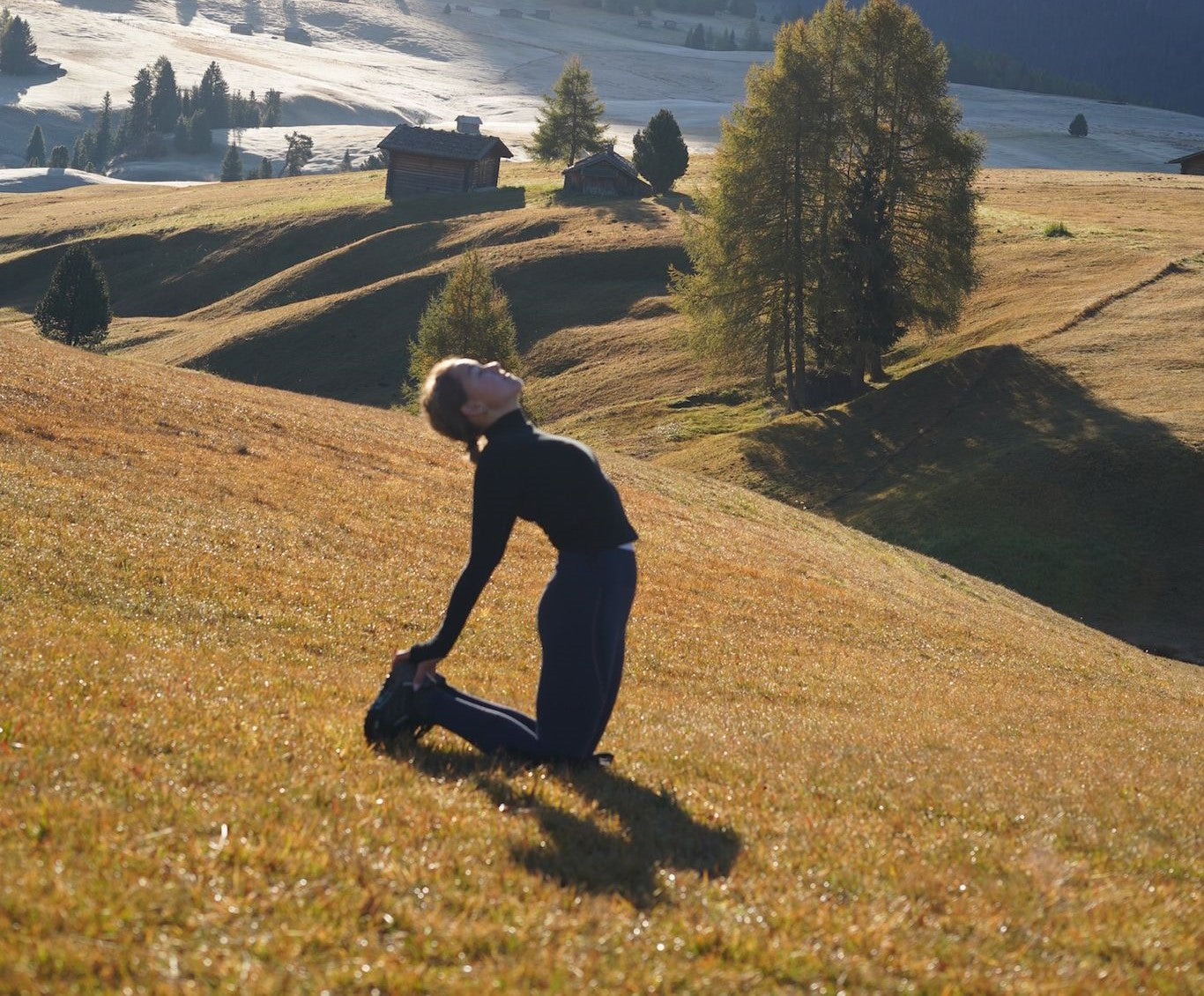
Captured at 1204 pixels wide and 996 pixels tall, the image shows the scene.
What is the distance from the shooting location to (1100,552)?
136 ft

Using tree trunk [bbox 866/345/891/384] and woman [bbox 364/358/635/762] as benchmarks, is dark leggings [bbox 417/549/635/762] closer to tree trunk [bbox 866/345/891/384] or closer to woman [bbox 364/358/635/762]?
woman [bbox 364/358/635/762]

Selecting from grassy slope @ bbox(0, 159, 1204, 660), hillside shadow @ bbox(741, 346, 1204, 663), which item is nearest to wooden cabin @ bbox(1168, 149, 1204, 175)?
grassy slope @ bbox(0, 159, 1204, 660)

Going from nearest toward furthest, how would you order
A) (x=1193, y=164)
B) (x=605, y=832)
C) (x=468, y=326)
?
(x=605, y=832), (x=468, y=326), (x=1193, y=164)

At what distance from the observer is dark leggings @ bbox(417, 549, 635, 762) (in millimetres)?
7191

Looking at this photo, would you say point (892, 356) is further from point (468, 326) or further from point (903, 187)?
point (468, 326)

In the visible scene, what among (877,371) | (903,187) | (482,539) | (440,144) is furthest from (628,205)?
(482,539)

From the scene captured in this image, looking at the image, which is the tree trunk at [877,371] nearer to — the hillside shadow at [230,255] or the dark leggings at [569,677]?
the hillside shadow at [230,255]

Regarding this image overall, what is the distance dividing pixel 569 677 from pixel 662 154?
10662 centimetres

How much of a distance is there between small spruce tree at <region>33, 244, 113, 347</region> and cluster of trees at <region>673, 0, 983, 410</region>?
36144 mm

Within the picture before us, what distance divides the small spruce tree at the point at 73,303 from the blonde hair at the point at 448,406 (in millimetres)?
67648

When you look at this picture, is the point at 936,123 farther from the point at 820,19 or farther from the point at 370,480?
the point at 370,480

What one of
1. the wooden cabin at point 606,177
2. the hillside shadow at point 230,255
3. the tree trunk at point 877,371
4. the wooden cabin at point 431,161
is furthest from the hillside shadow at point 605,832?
the wooden cabin at point 431,161

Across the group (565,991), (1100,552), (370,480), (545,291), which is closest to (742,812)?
(565,991)

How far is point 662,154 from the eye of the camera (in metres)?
109
